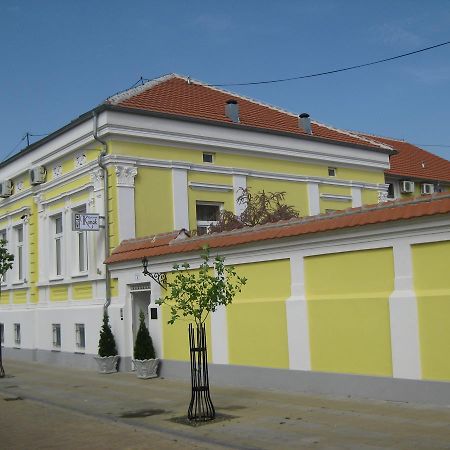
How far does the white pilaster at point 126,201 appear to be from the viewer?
19.6 m

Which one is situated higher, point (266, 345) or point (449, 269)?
point (449, 269)

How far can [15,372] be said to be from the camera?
20.6m

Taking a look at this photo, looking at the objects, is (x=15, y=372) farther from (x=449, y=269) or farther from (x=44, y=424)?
(x=449, y=269)

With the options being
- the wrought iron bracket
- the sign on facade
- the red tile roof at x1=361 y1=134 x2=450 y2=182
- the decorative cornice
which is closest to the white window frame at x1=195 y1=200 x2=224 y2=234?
the decorative cornice

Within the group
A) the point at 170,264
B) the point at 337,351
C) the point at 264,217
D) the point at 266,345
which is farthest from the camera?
the point at 264,217

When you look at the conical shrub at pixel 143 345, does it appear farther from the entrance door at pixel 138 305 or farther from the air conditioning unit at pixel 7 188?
the air conditioning unit at pixel 7 188

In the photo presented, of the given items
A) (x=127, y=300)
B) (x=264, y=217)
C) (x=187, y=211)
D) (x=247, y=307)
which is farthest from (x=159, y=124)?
(x=247, y=307)

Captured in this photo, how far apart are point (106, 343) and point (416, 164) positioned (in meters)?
19.9

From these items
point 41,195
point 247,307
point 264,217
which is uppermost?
point 41,195

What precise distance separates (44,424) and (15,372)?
987 centimetres

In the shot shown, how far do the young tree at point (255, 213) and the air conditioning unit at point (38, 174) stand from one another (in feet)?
22.1

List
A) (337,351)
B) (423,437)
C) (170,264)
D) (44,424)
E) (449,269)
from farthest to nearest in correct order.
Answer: (170,264) < (337,351) < (44,424) < (449,269) < (423,437)

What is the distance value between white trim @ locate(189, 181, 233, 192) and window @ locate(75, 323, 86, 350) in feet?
18.1

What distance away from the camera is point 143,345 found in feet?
55.2
